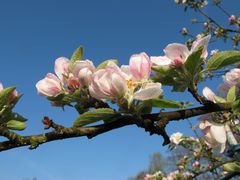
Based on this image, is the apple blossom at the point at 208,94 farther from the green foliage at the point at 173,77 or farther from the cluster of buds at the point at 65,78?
the cluster of buds at the point at 65,78

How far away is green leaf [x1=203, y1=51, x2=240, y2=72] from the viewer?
1.03 meters

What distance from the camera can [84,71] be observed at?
0.99 meters

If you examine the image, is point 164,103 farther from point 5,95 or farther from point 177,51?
point 5,95

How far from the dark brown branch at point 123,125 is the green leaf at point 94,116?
2 centimetres

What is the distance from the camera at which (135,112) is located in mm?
935

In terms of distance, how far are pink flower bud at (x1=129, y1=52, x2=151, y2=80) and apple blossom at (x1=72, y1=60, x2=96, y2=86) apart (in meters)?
0.10

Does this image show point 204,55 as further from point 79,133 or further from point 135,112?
point 79,133

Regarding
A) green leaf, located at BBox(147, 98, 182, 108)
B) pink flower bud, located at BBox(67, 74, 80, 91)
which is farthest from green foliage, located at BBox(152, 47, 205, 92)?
pink flower bud, located at BBox(67, 74, 80, 91)

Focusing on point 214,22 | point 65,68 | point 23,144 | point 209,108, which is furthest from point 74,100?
point 214,22

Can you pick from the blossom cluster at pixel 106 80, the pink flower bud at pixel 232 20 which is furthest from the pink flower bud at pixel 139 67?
the pink flower bud at pixel 232 20

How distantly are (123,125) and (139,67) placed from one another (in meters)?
0.15

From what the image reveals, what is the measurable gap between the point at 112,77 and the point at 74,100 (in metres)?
0.17

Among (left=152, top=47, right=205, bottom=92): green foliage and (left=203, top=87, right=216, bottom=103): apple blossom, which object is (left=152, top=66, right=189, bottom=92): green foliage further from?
(left=203, top=87, right=216, bottom=103): apple blossom

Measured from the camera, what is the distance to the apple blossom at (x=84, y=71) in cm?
99
